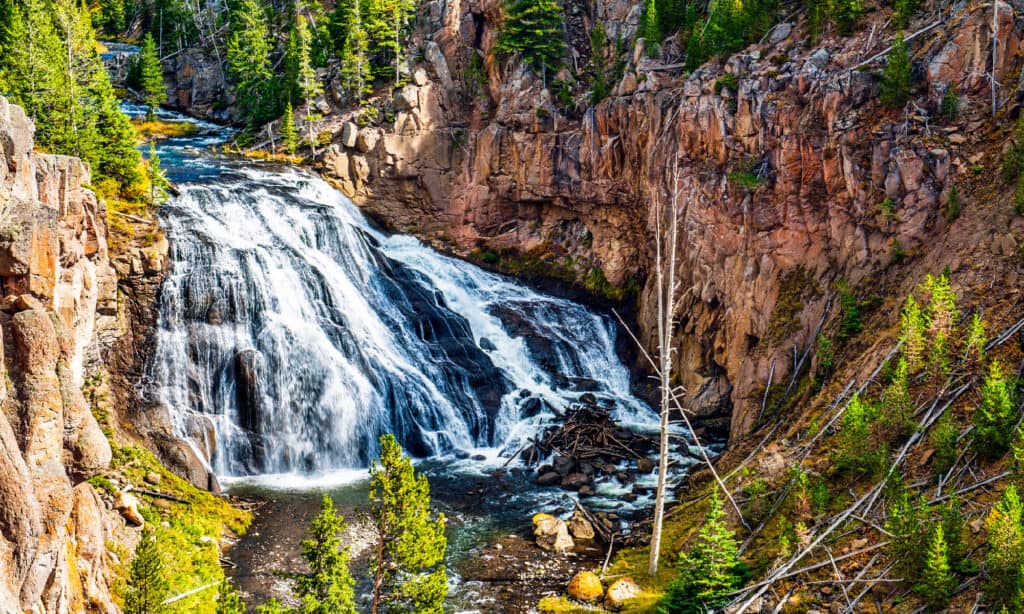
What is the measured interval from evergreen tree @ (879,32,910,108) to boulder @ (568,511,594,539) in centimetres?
1813

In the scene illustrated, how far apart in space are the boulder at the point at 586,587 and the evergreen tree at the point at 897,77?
1953 cm

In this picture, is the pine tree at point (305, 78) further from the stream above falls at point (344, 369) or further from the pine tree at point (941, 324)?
the pine tree at point (941, 324)

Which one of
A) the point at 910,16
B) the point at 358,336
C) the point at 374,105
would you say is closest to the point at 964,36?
the point at 910,16

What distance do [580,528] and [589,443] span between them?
6.86 metres

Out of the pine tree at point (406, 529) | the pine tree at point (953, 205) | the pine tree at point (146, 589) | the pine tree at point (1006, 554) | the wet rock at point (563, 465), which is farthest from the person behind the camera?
the wet rock at point (563, 465)

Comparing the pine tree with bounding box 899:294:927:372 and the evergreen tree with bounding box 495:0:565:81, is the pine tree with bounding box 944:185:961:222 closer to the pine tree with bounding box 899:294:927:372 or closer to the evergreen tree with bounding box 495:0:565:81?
the pine tree with bounding box 899:294:927:372

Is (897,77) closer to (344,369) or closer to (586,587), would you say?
(586,587)

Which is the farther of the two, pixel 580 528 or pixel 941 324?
pixel 580 528

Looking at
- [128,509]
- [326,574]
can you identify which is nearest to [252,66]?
[128,509]

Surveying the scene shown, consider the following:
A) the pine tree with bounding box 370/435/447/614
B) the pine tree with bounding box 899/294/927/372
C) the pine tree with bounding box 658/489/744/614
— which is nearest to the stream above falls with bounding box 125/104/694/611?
the pine tree with bounding box 658/489/744/614

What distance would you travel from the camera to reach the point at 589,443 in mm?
31453

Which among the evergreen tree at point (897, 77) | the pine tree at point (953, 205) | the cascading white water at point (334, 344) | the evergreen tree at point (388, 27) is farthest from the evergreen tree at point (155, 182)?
the pine tree at point (953, 205)

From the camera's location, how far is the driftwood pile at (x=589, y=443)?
30781mm

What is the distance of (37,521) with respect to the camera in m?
13.0
